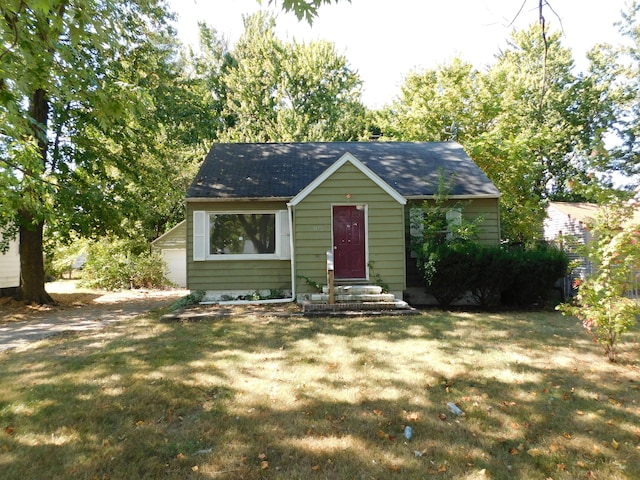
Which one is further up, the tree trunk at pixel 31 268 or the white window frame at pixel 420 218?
the white window frame at pixel 420 218

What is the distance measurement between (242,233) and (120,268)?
10495mm

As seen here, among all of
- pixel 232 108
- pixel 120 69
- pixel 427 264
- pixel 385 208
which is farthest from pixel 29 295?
pixel 232 108

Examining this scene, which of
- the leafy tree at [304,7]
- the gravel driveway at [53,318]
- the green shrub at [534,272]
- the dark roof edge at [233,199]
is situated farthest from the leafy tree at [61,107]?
the green shrub at [534,272]

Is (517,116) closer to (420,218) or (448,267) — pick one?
(420,218)

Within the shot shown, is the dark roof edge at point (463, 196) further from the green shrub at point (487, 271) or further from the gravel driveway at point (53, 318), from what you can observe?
the gravel driveway at point (53, 318)

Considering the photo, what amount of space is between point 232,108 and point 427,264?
2299 cm

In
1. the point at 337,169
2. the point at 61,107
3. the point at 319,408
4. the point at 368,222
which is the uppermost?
the point at 61,107

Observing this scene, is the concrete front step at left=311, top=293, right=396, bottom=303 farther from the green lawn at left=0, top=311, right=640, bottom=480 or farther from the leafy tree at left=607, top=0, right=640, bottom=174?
the leafy tree at left=607, top=0, right=640, bottom=174

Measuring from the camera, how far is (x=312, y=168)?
12.2m

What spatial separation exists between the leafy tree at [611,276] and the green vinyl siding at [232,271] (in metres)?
6.95

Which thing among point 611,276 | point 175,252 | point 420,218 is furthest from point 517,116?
point 175,252

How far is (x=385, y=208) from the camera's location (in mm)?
9812

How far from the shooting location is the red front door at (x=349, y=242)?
10.2 m

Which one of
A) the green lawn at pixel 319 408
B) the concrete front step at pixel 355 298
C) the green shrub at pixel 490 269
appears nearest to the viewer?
the green lawn at pixel 319 408
